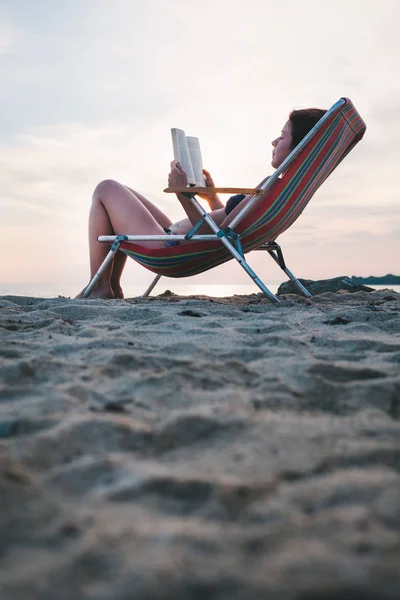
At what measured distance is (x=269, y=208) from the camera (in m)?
3.55

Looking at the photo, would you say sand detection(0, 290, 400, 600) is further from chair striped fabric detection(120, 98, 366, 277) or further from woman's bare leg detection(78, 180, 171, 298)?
woman's bare leg detection(78, 180, 171, 298)

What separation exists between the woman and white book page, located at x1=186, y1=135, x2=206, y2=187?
0.24 m

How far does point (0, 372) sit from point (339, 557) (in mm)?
1126

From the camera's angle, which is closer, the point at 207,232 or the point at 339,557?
the point at 339,557

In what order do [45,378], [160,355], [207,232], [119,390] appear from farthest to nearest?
[207,232]
[160,355]
[45,378]
[119,390]

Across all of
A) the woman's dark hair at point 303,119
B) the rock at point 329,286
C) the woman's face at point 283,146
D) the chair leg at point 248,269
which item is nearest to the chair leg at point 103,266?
the chair leg at point 248,269

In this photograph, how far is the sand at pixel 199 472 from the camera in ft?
2.16

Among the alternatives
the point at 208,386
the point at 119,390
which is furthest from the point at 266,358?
the point at 119,390

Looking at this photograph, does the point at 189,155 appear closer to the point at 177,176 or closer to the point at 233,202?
the point at 177,176

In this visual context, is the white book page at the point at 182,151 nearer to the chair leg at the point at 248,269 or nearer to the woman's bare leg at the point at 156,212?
the chair leg at the point at 248,269

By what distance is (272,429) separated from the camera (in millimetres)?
1083

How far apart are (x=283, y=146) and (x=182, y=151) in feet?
2.41

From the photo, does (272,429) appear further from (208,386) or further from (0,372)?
(0,372)

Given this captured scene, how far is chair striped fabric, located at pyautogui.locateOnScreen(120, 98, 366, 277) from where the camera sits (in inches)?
136
